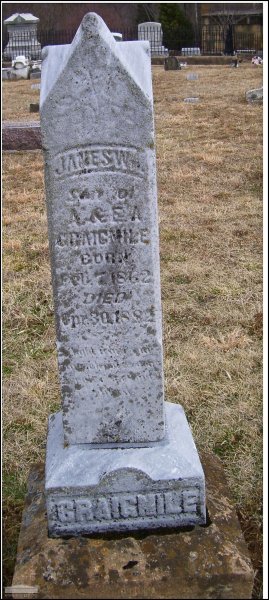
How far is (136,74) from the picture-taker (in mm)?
2240

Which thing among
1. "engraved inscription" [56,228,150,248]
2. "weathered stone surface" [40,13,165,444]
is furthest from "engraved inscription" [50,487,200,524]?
"engraved inscription" [56,228,150,248]

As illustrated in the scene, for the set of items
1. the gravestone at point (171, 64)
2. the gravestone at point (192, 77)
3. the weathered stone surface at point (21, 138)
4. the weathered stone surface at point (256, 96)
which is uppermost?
the gravestone at point (171, 64)

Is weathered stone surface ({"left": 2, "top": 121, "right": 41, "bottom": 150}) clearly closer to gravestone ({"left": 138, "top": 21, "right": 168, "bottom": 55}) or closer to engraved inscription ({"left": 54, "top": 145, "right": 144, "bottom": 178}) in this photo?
engraved inscription ({"left": 54, "top": 145, "right": 144, "bottom": 178})

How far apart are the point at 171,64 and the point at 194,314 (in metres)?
20.7

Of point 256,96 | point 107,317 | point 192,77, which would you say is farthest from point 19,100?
point 107,317

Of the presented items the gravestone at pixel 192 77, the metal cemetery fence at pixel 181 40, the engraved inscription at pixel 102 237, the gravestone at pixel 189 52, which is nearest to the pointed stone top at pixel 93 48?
the engraved inscription at pixel 102 237

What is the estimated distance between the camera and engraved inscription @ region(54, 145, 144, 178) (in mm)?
2293

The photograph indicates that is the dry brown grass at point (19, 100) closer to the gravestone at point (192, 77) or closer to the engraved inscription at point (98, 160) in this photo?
the gravestone at point (192, 77)

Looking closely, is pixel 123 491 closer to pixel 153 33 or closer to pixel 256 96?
pixel 256 96

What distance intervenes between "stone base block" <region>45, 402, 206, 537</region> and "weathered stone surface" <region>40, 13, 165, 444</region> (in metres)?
0.11

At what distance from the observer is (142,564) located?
2.39 m

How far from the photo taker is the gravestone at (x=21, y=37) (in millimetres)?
27500

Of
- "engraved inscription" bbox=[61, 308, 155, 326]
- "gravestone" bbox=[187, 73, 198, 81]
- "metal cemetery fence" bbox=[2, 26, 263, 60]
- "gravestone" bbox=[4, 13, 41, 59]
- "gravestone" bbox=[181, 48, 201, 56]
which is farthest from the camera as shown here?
"gravestone" bbox=[181, 48, 201, 56]

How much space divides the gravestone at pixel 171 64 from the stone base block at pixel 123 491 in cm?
2288
